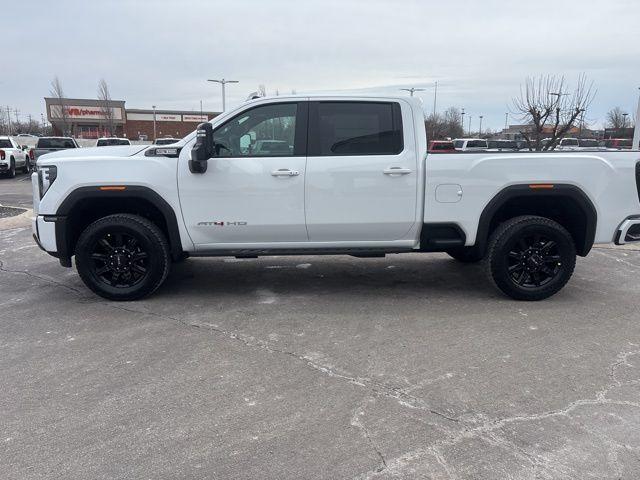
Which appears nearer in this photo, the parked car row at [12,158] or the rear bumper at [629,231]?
the rear bumper at [629,231]

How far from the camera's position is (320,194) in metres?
5.25

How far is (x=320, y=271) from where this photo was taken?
6.79m

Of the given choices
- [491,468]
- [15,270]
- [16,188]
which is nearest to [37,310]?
[15,270]

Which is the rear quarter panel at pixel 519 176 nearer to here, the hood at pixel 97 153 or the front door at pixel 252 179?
the front door at pixel 252 179

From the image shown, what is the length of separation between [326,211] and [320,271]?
1.65 metres

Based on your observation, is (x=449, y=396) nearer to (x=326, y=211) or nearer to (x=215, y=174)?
(x=326, y=211)

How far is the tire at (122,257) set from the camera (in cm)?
532

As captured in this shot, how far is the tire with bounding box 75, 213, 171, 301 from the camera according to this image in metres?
5.32

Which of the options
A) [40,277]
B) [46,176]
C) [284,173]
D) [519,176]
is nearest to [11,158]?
[40,277]

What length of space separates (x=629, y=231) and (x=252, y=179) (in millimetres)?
3843

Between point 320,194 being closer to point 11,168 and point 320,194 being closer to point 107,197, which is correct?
point 107,197

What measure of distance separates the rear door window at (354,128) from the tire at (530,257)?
142 centimetres

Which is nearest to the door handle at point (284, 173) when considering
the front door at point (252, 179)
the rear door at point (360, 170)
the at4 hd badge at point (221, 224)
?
the front door at point (252, 179)

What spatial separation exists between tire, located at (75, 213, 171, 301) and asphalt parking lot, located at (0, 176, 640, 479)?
0.25 m
